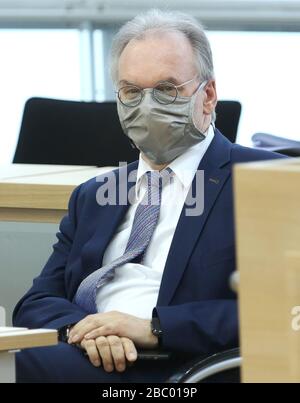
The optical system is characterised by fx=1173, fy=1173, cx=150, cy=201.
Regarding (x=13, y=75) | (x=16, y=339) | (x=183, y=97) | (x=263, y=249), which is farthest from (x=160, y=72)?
(x=13, y=75)

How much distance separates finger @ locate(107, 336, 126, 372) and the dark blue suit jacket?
0.10 m

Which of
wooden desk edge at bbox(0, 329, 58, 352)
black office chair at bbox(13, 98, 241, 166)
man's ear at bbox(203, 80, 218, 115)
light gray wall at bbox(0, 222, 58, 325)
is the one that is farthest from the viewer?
black office chair at bbox(13, 98, 241, 166)

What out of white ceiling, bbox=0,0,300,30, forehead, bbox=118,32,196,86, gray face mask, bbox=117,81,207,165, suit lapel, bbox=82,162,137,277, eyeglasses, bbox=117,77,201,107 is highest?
white ceiling, bbox=0,0,300,30

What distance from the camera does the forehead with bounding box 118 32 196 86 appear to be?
2.92 metres

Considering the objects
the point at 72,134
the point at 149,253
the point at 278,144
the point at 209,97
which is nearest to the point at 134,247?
the point at 149,253

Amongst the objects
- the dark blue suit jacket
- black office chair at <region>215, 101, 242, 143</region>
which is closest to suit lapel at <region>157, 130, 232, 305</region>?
the dark blue suit jacket

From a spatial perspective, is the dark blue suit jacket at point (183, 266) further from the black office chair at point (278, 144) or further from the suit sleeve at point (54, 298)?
the black office chair at point (278, 144)

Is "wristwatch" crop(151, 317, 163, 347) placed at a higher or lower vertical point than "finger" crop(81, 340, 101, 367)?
higher

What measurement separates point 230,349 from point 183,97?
717mm

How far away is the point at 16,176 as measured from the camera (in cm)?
387

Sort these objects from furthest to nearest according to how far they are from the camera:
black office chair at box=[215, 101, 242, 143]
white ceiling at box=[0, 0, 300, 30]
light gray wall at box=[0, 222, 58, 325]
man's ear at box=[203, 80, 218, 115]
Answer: white ceiling at box=[0, 0, 300, 30]
black office chair at box=[215, 101, 242, 143]
light gray wall at box=[0, 222, 58, 325]
man's ear at box=[203, 80, 218, 115]

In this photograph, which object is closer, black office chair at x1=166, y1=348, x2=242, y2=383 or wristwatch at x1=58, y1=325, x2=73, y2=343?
black office chair at x1=166, y1=348, x2=242, y2=383

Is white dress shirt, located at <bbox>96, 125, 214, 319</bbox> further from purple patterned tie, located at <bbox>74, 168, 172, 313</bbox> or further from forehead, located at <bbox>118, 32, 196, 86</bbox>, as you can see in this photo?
forehead, located at <bbox>118, 32, 196, 86</bbox>
